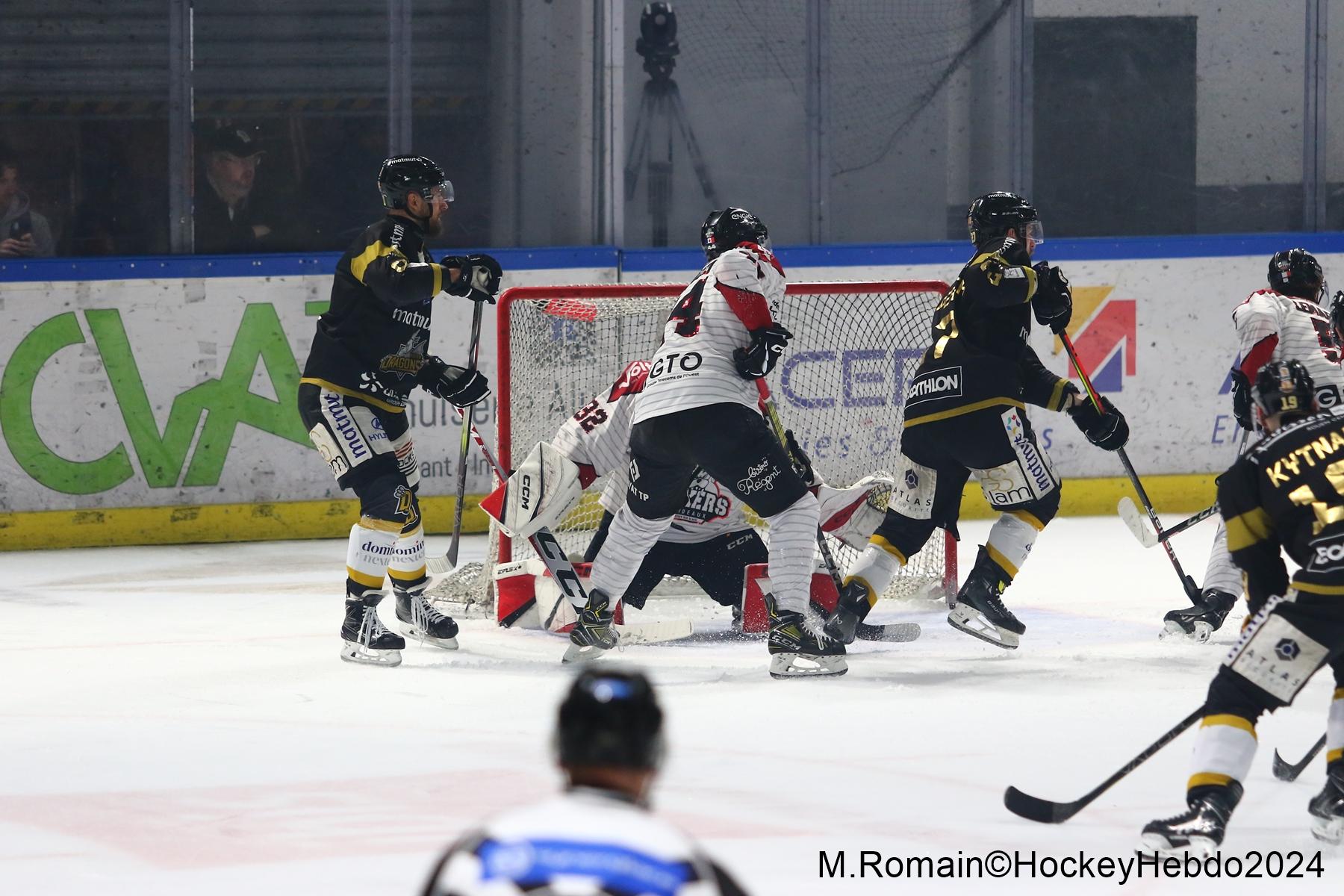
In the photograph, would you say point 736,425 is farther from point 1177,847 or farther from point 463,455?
point 1177,847

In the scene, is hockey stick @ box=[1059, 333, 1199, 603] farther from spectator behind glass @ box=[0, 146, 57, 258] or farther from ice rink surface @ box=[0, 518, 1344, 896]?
spectator behind glass @ box=[0, 146, 57, 258]

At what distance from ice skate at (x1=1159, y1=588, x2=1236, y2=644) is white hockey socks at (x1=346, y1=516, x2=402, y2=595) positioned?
2.17m

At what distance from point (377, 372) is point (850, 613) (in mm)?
1410

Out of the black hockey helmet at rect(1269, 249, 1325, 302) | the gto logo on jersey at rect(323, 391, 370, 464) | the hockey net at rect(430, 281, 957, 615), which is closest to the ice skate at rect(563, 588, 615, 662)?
the gto logo on jersey at rect(323, 391, 370, 464)

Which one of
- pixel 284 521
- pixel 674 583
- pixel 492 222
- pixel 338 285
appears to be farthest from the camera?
pixel 492 222

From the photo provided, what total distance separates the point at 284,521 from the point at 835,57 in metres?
3.08

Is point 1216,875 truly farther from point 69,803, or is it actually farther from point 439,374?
point 439,374

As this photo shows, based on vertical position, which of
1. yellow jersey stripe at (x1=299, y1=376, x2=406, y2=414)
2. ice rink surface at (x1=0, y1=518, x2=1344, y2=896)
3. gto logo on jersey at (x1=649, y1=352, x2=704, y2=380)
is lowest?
ice rink surface at (x1=0, y1=518, x2=1344, y2=896)

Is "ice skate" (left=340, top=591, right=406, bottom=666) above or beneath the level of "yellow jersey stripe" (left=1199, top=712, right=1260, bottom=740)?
beneath

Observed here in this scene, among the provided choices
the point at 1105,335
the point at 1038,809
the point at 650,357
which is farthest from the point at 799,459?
the point at 1105,335

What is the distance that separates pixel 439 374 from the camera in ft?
16.3

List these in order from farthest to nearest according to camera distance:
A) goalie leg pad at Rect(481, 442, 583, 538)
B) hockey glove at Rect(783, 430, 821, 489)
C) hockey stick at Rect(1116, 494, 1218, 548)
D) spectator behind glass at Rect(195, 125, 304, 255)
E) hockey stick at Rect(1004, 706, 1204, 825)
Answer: spectator behind glass at Rect(195, 125, 304, 255) < hockey stick at Rect(1116, 494, 1218, 548) < goalie leg pad at Rect(481, 442, 583, 538) < hockey glove at Rect(783, 430, 821, 489) < hockey stick at Rect(1004, 706, 1204, 825)

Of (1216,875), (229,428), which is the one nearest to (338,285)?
(229,428)

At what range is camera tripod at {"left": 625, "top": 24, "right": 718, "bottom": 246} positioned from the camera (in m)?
7.73
